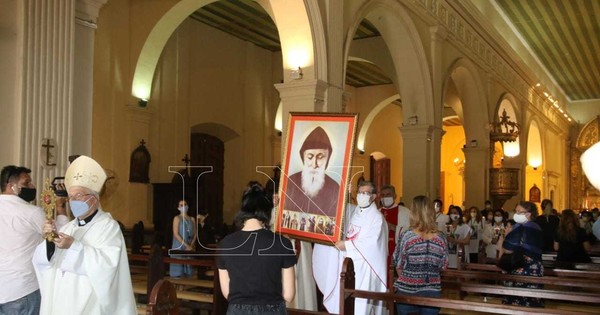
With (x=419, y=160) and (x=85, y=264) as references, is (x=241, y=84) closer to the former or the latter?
(x=419, y=160)

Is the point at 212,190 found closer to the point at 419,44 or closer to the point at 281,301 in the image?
the point at 419,44

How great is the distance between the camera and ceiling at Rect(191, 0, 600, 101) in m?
13.9

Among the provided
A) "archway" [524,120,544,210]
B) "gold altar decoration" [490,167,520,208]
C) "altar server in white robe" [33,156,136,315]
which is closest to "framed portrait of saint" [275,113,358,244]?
"altar server in white robe" [33,156,136,315]

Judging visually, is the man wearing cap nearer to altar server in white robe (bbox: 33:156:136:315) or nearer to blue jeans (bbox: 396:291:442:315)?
blue jeans (bbox: 396:291:442:315)

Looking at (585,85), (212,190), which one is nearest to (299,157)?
(212,190)

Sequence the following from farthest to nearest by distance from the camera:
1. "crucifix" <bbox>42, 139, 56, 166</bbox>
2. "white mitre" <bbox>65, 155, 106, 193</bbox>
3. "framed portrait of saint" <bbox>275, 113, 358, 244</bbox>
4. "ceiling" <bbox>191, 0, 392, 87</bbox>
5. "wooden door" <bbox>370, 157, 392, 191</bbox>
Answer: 1. "wooden door" <bbox>370, 157, 392, 191</bbox>
2. "ceiling" <bbox>191, 0, 392, 87</bbox>
3. "crucifix" <bbox>42, 139, 56, 166</bbox>
4. "framed portrait of saint" <bbox>275, 113, 358, 244</bbox>
5. "white mitre" <bbox>65, 155, 106, 193</bbox>

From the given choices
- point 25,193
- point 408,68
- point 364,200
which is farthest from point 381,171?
point 25,193

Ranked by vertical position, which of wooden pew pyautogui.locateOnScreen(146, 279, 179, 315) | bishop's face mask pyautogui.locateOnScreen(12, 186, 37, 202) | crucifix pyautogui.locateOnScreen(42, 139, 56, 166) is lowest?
wooden pew pyautogui.locateOnScreen(146, 279, 179, 315)

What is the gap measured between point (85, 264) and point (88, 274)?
0.18ft

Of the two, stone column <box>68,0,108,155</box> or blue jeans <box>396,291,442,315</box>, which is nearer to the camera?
blue jeans <box>396,291,442,315</box>

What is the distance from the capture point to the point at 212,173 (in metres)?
14.8

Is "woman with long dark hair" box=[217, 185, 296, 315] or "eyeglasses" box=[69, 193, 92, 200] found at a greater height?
"eyeglasses" box=[69, 193, 92, 200]

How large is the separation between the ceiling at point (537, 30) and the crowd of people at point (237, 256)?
845 centimetres

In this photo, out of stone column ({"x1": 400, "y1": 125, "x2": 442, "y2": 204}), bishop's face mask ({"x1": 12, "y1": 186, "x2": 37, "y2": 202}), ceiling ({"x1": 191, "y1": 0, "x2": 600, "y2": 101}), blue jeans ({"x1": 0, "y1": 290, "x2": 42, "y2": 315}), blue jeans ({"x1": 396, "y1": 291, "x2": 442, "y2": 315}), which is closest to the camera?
blue jeans ({"x1": 0, "y1": 290, "x2": 42, "y2": 315})
